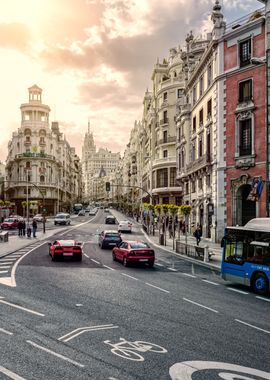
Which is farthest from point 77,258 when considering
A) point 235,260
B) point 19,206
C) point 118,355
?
point 19,206

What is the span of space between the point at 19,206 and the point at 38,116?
2390cm

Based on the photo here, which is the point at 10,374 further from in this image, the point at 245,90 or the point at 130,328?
the point at 245,90

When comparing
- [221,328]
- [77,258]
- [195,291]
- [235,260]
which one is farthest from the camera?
[77,258]

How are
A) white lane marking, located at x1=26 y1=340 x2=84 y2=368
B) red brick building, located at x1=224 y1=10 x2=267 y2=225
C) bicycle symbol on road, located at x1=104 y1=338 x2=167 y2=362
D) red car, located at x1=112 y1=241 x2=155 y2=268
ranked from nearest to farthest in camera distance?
white lane marking, located at x1=26 y1=340 x2=84 y2=368
bicycle symbol on road, located at x1=104 y1=338 x2=167 y2=362
red car, located at x1=112 y1=241 x2=155 y2=268
red brick building, located at x1=224 y1=10 x2=267 y2=225

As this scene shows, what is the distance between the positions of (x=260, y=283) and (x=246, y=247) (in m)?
1.69

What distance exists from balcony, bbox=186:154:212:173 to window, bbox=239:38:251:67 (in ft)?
29.1

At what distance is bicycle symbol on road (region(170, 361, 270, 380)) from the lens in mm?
8180

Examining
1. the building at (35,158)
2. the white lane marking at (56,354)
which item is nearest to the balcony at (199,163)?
the white lane marking at (56,354)

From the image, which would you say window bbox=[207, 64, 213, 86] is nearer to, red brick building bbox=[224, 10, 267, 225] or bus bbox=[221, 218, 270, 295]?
red brick building bbox=[224, 10, 267, 225]

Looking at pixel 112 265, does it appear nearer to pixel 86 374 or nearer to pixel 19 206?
pixel 86 374

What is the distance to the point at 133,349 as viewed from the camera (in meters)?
9.68

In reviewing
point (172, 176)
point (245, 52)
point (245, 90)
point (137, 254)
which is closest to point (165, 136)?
point (172, 176)

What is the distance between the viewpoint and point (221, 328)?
1180 centimetres

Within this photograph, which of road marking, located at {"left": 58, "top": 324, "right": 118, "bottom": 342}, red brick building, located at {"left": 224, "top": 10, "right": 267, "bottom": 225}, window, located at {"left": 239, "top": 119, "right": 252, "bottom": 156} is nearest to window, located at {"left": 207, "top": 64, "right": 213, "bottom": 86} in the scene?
red brick building, located at {"left": 224, "top": 10, "right": 267, "bottom": 225}
